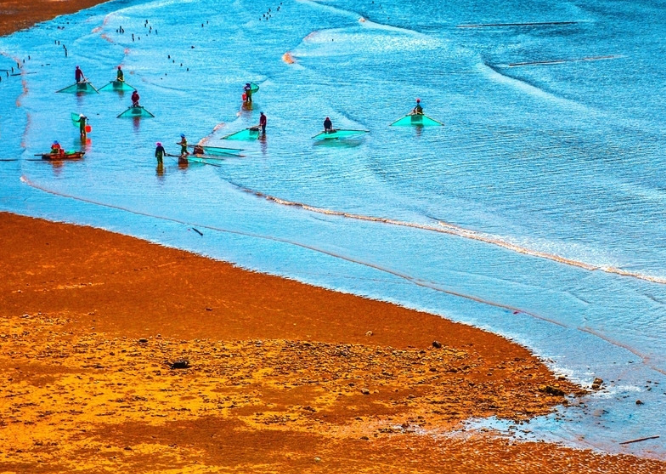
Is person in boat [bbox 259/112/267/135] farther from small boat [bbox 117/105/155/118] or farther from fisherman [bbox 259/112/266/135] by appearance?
small boat [bbox 117/105/155/118]

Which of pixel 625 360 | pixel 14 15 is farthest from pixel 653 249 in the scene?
pixel 14 15

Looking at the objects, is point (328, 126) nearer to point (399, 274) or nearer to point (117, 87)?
point (117, 87)

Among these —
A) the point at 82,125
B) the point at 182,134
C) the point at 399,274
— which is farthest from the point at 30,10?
the point at 399,274

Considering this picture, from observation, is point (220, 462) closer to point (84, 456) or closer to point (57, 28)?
point (84, 456)

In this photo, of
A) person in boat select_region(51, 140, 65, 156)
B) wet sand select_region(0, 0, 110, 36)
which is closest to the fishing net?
person in boat select_region(51, 140, 65, 156)

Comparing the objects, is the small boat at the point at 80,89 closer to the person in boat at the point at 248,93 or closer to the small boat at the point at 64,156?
the person in boat at the point at 248,93
